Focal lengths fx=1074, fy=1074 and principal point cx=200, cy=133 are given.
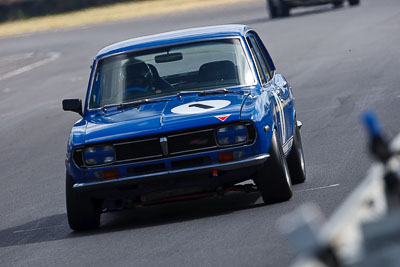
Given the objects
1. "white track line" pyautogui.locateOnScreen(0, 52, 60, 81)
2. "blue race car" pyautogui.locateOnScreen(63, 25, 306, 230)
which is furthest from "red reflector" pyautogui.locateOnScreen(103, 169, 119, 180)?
"white track line" pyautogui.locateOnScreen(0, 52, 60, 81)

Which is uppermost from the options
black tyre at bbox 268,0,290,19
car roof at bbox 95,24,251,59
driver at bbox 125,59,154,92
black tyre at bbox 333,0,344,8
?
car roof at bbox 95,24,251,59

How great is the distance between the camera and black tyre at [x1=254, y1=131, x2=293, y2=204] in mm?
8242

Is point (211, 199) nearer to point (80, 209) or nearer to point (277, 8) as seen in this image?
point (80, 209)

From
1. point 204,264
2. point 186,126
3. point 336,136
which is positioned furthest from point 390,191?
point 336,136

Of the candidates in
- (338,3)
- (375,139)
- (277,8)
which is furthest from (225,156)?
(338,3)

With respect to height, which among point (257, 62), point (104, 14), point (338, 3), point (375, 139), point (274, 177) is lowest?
point (104, 14)

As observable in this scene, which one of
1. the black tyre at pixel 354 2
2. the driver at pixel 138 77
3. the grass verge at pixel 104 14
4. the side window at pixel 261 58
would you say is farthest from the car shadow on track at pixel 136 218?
the grass verge at pixel 104 14

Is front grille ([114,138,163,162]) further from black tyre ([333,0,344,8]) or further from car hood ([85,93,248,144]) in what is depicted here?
black tyre ([333,0,344,8])

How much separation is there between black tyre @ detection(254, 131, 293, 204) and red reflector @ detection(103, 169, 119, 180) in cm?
109

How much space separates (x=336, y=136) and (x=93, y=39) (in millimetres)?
28329

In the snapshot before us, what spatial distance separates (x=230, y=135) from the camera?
8.13m

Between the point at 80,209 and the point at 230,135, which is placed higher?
the point at 230,135

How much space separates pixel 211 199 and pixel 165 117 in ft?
4.44

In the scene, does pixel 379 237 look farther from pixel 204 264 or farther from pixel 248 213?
pixel 248 213
